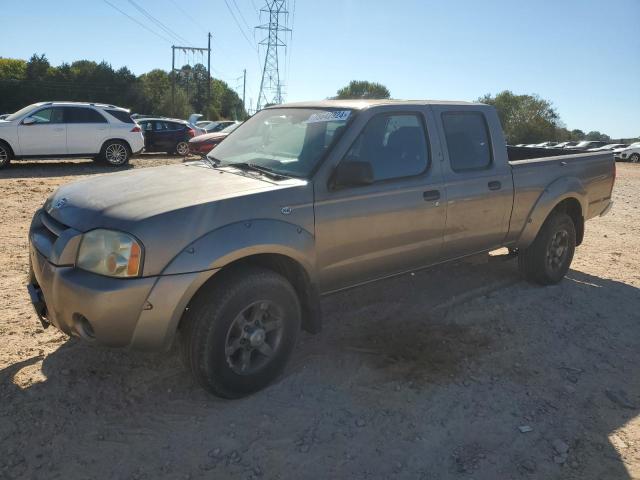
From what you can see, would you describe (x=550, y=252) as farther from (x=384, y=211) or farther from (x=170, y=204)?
(x=170, y=204)

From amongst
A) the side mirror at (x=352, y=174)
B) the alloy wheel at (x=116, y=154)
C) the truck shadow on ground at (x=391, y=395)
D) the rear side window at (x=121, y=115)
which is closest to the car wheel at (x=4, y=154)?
the alloy wheel at (x=116, y=154)

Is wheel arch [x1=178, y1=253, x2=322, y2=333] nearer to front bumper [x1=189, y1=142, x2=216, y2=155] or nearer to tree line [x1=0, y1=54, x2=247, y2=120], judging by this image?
front bumper [x1=189, y1=142, x2=216, y2=155]

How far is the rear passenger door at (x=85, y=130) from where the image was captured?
1406cm

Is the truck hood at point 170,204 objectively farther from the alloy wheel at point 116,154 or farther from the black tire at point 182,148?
the black tire at point 182,148

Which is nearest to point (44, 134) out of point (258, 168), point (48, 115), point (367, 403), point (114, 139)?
point (48, 115)

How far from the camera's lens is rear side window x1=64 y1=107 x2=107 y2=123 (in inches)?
551

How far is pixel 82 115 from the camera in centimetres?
1423

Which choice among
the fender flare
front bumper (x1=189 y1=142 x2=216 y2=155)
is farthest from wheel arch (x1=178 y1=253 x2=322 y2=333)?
front bumper (x1=189 y1=142 x2=216 y2=155)

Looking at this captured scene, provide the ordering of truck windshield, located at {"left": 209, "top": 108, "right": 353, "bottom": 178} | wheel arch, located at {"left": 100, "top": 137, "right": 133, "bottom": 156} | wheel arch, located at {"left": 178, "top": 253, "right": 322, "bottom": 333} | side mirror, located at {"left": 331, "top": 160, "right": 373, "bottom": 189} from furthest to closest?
wheel arch, located at {"left": 100, "top": 137, "right": 133, "bottom": 156}, truck windshield, located at {"left": 209, "top": 108, "right": 353, "bottom": 178}, side mirror, located at {"left": 331, "top": 160, "right": 373, "bottom": 189}, wheel arch, located at {"left": 178, "top": 253, "right": 322, "bottom": 333}

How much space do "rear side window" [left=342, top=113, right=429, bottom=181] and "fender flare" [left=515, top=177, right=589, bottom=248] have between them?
160 centimetres

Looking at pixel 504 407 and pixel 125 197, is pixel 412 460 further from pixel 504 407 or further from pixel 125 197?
pixel 125 197

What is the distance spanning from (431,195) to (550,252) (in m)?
2.17

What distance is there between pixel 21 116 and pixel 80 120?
4.69ft

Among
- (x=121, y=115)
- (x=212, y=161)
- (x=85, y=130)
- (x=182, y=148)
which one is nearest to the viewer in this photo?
(x=212, y=161)
